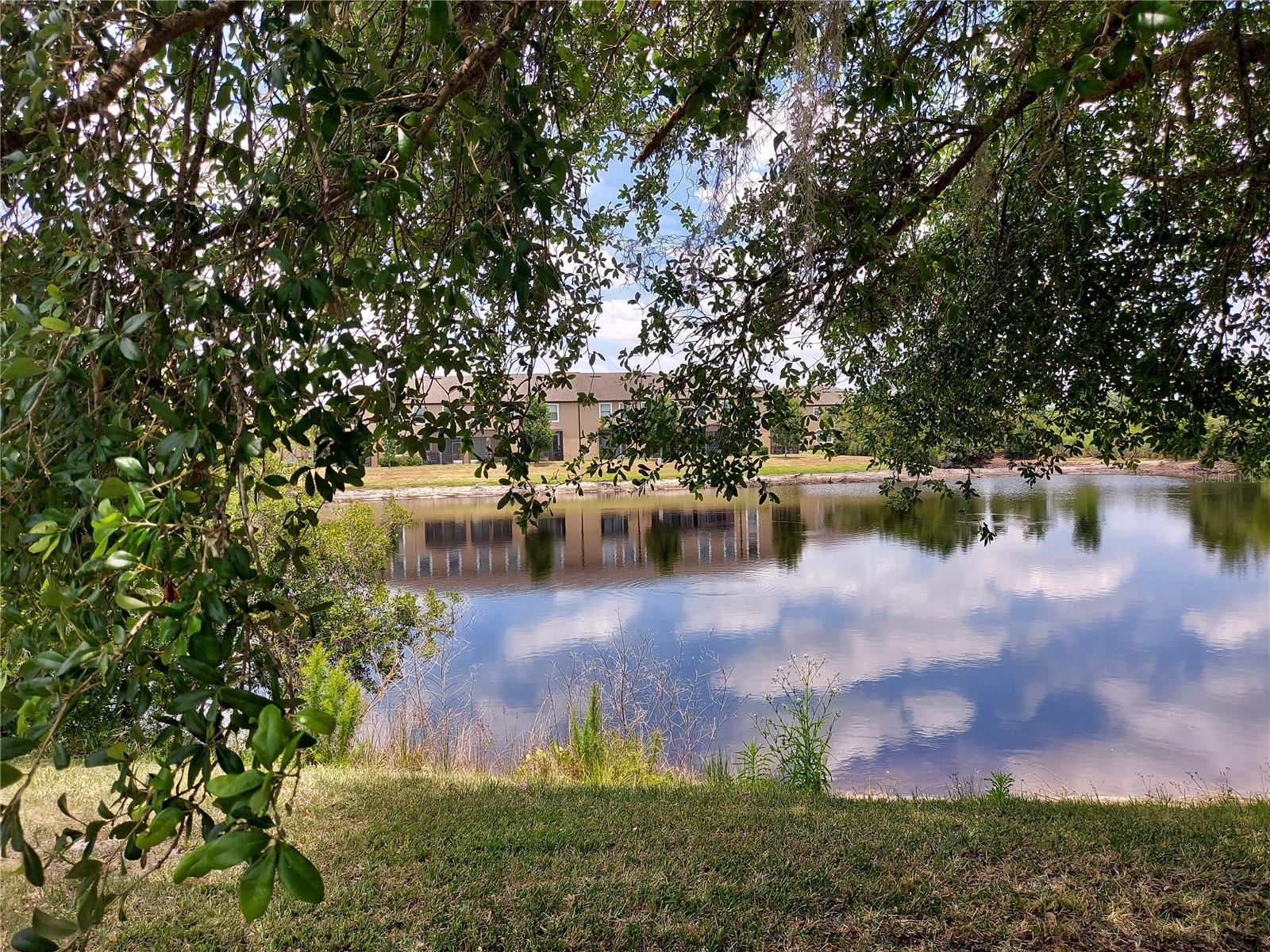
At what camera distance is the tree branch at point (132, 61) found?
1.47 m

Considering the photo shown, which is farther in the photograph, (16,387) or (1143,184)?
(1143,184)

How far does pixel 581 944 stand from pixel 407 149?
305cm

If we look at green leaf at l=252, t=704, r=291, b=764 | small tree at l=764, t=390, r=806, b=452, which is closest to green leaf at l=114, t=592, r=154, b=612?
green leaf at l=252, t=704, r=291, b=764

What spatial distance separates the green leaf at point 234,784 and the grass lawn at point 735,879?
2.79 m

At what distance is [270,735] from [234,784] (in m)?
0.05

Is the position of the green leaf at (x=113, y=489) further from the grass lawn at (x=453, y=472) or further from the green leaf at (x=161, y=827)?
the grass lawn at (x=453, y=472)

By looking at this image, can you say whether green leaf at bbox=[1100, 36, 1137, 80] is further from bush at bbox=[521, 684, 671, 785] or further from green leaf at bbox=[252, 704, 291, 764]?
bush at bbox=[521, 684, 671, 785]

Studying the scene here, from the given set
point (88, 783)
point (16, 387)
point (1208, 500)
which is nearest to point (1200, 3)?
point (16, 387)

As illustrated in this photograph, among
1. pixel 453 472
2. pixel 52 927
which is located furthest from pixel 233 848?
pixel 453 472

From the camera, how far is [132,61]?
4.94ft

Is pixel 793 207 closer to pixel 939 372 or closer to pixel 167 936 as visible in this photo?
pixel 939 372

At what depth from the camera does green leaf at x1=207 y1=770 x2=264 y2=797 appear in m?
0.73

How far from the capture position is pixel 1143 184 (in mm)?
4215

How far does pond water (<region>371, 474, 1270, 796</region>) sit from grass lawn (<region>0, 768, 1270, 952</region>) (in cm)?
194
